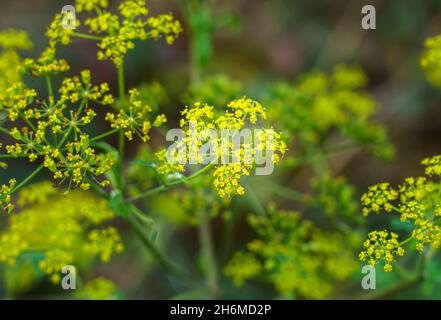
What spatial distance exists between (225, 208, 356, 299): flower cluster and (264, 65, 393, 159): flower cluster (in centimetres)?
60

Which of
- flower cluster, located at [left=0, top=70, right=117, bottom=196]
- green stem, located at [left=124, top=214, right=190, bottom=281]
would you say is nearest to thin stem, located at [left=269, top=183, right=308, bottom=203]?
green stem, located at [left=124, top=214, right=190, bottom=281]

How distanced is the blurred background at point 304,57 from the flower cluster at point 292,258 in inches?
55.2

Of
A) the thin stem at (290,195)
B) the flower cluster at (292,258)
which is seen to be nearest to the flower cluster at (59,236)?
the flower cluster at (292,258)

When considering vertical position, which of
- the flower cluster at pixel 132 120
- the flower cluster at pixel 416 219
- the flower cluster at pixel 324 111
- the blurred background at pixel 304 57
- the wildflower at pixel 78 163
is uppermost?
the blurred background at pixel 304 57

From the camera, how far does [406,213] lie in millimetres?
2418

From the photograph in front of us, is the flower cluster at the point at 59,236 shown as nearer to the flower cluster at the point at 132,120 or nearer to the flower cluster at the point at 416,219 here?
the flower cluster at the point at 132,120

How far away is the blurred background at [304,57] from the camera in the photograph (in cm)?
531

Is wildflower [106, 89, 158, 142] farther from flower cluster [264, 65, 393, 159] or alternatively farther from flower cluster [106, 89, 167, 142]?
flower cluster [264, 65, 393, 159]

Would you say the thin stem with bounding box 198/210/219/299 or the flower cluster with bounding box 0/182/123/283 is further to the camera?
the thin stem with bounding box 198/210/219/299

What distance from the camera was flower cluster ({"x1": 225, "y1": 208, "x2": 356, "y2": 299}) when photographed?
3.27m

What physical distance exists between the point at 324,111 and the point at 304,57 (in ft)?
6.70

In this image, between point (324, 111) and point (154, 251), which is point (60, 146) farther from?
point (324, 111)

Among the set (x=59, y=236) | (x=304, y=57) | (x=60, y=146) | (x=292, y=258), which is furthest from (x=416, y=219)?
(x=304, y=57)

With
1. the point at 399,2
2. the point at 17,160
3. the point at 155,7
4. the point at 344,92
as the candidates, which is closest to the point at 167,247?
the point at 17,160
